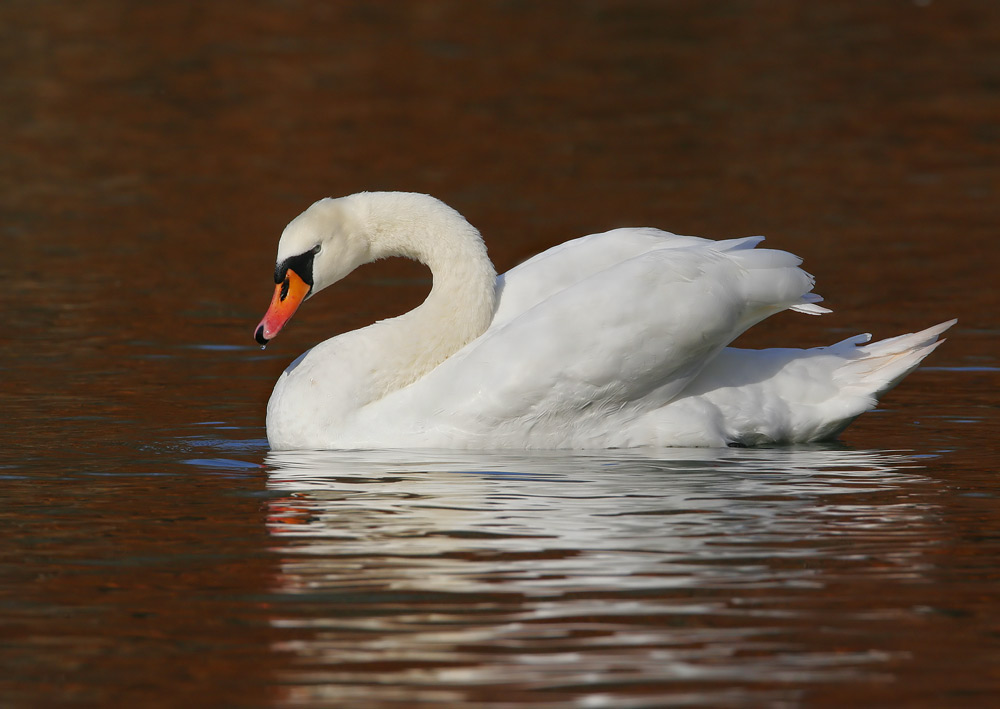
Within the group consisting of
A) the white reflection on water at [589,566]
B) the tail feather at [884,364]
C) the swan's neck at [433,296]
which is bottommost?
the white reflection on water at [589,566]

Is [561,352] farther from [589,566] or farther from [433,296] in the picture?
[589,566]

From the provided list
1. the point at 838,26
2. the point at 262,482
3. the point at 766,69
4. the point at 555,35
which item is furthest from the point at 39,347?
the point at 838,26

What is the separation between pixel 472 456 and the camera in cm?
847

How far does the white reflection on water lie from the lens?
5.32m

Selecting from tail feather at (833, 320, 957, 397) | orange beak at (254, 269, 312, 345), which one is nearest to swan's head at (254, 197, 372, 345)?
orange beak at (254, 269, 312, 345)

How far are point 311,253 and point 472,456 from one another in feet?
4.44

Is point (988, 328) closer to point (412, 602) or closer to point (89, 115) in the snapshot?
point (412, 602)

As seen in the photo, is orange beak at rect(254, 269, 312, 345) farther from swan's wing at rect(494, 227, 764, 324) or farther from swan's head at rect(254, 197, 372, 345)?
swan's wing at rect(494, 227, 764, 324)

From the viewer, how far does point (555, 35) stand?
29.3 meters

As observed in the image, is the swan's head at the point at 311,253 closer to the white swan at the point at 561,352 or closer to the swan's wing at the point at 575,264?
the white swan at the point at 561,352

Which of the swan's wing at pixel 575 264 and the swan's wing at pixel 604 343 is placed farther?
the swan's wing at pixel 575 264

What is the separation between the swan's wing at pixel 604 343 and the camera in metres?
8.28

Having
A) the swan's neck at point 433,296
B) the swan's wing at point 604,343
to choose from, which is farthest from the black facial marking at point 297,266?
the swan's wing at point 604,343

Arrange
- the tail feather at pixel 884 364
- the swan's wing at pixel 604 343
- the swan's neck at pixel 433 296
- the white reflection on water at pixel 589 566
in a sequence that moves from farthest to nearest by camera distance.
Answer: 1. the tail feather at pixel 884 364
2. the swan's neck at pixel 433 296
3. the swan's wing at pixel 604 343
4. the white reflection on water at pixel 589 566
